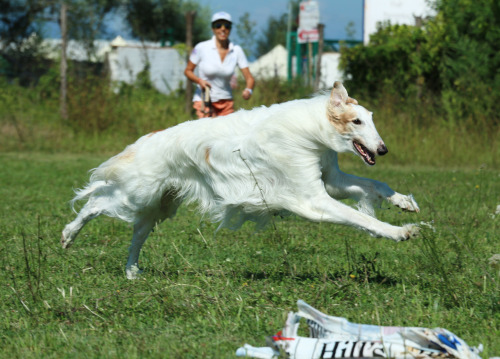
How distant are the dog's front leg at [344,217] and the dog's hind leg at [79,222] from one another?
1838mm

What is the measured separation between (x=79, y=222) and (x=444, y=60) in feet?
40.7

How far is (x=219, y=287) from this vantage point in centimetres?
487

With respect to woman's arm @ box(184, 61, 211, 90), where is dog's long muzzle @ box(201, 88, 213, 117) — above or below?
below

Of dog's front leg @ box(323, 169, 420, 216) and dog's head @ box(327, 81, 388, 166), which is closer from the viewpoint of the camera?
dog's head @ box(327, 81, 388, 166)

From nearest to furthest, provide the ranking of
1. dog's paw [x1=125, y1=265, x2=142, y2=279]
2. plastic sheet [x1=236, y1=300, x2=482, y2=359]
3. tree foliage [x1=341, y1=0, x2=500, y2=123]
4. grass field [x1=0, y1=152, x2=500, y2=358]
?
plastic sheet [x1=236, y1=300, x2=482, y2=359], grass field [x1=0, y1=152, x2=500, y2=358], dog's paw [x1=125, y1=265, x2=142, y2=279], tree foliage [x1=341, y1=0, x2=500, y2=123]

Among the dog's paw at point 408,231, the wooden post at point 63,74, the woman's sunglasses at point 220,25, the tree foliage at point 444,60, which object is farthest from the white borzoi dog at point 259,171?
the wooden post at point 63,74

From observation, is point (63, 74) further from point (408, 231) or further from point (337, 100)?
point (408, 231)

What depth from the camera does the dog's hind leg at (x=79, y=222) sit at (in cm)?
584

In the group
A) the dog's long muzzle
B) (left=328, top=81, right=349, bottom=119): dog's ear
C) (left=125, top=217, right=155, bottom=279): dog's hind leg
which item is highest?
(left=328, top=81, right=349, bottom=119): dog's ear

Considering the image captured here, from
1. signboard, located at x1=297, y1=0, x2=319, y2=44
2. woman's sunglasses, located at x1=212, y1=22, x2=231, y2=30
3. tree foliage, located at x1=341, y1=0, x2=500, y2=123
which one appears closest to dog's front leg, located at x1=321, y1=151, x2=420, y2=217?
woman's sunglasses, located at x1=212, y1=22, x2=231, y2=30

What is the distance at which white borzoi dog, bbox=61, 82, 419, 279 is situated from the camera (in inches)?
189

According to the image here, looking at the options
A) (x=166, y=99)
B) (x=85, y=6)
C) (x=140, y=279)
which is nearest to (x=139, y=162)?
(x=140, y=279)

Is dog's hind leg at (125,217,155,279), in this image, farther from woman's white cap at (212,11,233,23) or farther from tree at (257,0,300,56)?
tree at (257,0,300,56)

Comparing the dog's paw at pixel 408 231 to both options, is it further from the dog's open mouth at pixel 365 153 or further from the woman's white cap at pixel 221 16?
the woman's white cap at pixel 221 16
